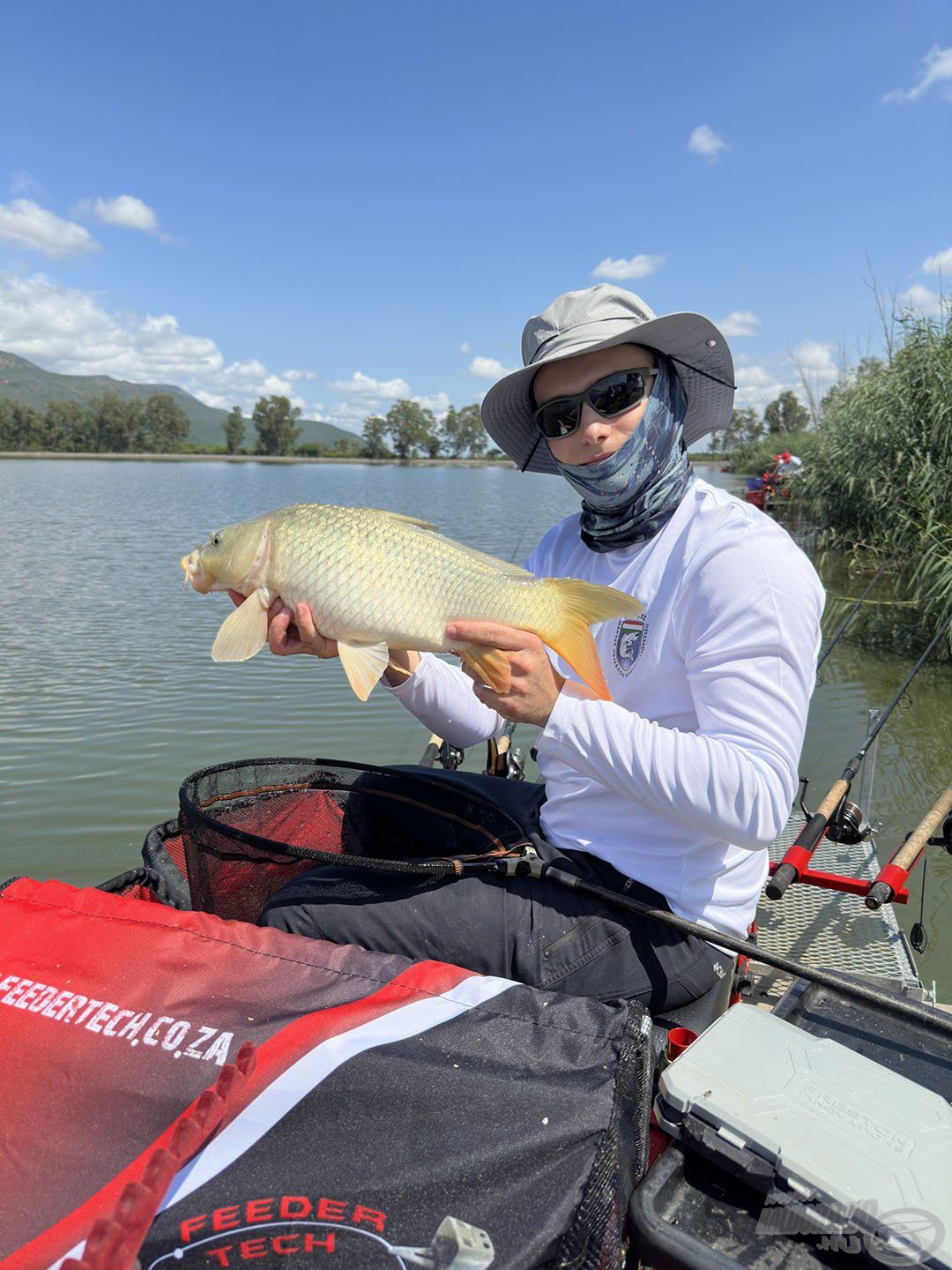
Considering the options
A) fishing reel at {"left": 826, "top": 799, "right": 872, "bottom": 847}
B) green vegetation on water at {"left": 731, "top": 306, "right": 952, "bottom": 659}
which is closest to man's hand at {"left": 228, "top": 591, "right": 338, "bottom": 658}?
fishing reel at {"left": 826, "top": 799, "right": 872, "bottom": 847}

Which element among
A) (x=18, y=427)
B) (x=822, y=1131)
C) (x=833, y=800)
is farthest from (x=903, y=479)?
(x=18, y=427)

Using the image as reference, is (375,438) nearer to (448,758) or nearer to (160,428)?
(160,428)

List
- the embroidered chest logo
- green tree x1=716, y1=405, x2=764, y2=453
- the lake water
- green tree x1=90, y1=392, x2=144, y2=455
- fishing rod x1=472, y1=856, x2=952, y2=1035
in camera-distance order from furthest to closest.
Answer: green tree x1=90, y1=392, x2=144, y2=455, green tree x1=716, y1=405, x2=764, y2=453, the lake water, the embroidered chest logo, fishing rod x1=472, y1=856, x2=952, y2=1035

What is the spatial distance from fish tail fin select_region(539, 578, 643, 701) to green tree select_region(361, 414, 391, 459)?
331 feet

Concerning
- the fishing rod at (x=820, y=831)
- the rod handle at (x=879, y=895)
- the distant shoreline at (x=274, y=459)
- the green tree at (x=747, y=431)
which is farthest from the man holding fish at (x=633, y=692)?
the distant shoreline at (x=274, y=459)

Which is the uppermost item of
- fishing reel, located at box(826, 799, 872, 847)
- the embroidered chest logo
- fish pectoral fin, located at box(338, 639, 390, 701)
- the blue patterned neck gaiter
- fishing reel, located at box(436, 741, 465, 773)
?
the blue patterned neck gaiter

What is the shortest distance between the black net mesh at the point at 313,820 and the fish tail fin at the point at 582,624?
498 millimetres

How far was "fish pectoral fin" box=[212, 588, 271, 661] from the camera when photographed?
2.05 m

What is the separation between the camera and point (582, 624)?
1779 millimetres

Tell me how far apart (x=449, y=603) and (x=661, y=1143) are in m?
1.13

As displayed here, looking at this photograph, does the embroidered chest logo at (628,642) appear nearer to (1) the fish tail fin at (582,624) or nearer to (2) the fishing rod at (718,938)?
(1) the fish tail fin at (582,624)

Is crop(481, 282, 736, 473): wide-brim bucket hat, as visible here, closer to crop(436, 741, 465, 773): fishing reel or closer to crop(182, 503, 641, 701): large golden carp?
crop(182, 503, 641, 701): large golden carp

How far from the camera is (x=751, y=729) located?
159cm

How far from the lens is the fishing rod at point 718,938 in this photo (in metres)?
1.51
